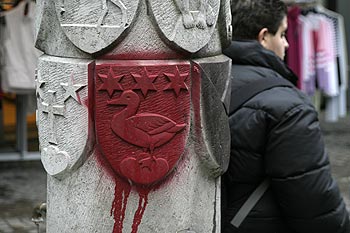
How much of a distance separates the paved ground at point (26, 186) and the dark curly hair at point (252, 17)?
3.80 metres

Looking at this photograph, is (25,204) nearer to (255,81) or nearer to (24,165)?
(24,165)

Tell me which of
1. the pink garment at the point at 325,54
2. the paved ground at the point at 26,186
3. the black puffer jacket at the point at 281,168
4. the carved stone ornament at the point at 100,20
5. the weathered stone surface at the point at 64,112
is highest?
the carved stone ornament at the point at 100,20

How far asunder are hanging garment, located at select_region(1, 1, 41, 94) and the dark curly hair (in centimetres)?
524

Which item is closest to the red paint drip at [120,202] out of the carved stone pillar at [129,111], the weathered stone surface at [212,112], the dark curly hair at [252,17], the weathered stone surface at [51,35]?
the carved stone pillar at [129,111]

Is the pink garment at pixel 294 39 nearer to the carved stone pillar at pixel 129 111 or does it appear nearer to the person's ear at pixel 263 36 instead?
the person's ear at pixel 263 36

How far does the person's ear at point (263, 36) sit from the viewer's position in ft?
11.3

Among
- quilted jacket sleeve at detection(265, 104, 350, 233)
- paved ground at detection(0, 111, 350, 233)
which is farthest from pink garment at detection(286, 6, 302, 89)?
quilted jacket sleeve at detection(265, 104, 350, 233)

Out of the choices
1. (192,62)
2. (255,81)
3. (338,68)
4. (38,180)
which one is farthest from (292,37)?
(192,62)

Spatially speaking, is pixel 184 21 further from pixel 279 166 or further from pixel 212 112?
pixel 279 166

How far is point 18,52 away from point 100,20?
6.16 m

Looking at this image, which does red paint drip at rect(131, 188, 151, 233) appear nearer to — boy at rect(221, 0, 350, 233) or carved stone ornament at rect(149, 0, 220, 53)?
carved stone ornament at rect(149, 0, 220, 53)

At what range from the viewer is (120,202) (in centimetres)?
258

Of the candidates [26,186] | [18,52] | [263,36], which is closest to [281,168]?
[263,36]

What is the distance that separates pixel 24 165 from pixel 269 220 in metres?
6.41
